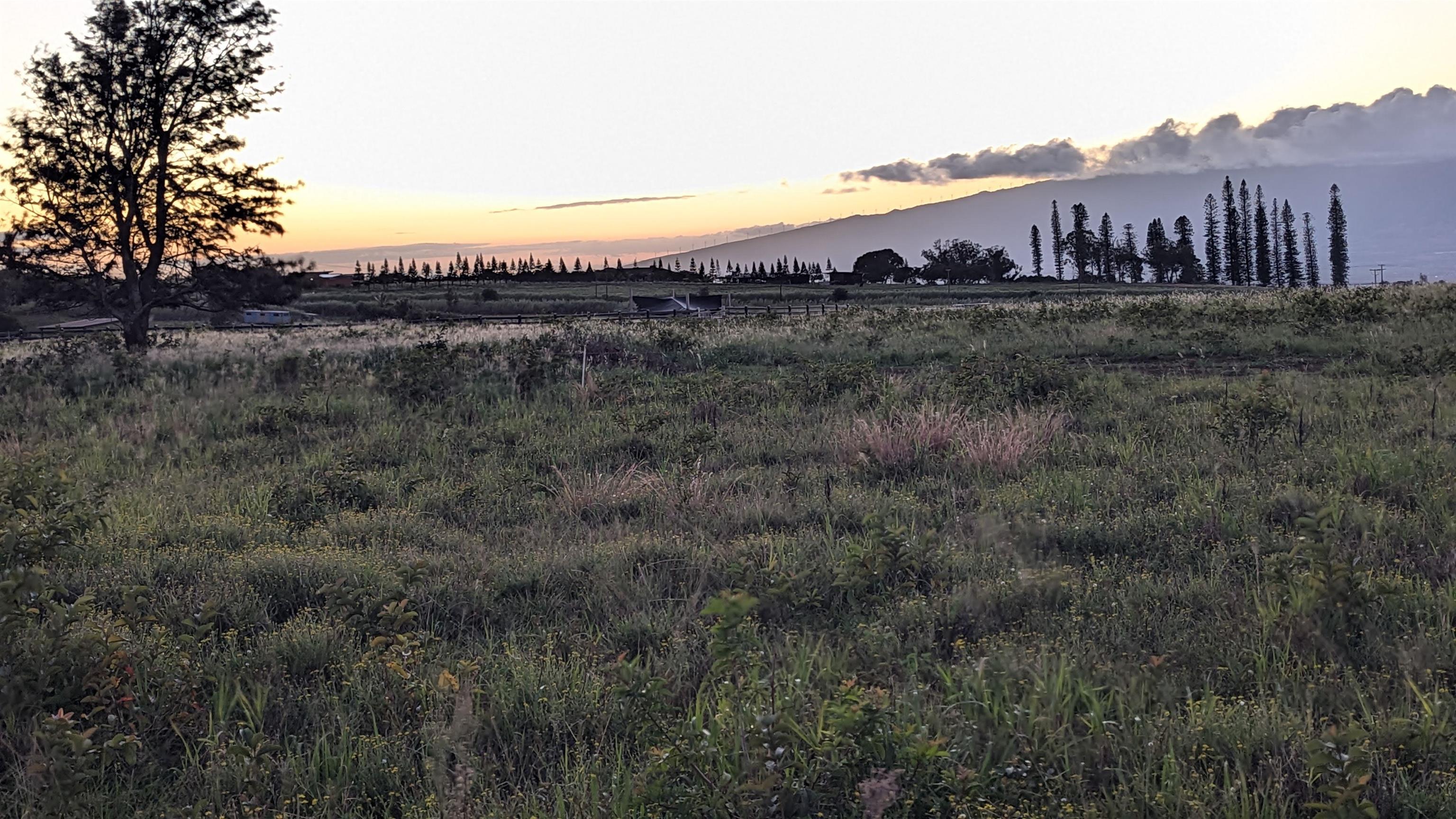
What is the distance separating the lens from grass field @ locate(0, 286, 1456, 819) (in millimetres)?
2883

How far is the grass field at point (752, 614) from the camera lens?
9.46 ft

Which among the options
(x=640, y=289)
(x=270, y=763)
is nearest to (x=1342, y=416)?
(x=270, y=763)

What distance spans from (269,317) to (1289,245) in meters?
126

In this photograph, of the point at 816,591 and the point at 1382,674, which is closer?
the point at 1382,674

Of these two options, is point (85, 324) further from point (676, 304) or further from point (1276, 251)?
point (1276, 251)

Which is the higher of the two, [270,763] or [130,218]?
[130,218]

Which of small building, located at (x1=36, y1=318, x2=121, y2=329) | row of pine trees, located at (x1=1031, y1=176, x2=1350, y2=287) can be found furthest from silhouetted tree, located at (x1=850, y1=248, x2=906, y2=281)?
small building, located at (x1=36, y1=318, x2=121, y2=329)

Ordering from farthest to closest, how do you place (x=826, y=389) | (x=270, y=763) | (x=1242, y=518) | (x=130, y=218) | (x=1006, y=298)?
1. (x=1006, y=298)
2. (x=130, y=218)
3. (x=826, y=389)
4. (x=1242, y=518)
5. (x=270, y=763)

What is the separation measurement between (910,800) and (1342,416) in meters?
7.67

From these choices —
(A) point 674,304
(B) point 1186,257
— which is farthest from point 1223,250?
(A) point 674,304

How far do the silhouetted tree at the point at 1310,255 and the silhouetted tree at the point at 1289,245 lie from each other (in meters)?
2.07

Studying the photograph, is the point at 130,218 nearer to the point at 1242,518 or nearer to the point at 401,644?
the point at 401,644

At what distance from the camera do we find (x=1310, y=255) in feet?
415

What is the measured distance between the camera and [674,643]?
4.05 m
